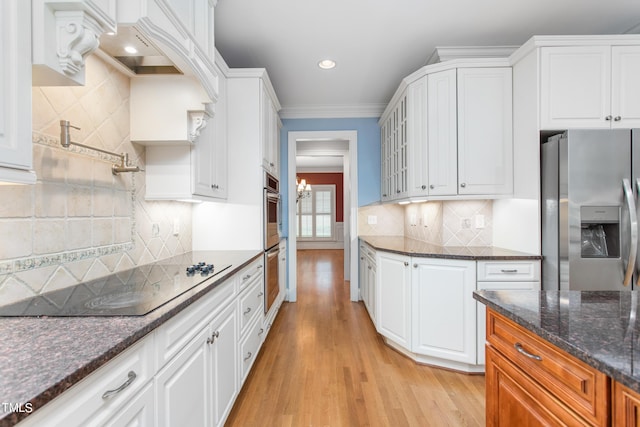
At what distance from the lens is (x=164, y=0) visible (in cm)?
117

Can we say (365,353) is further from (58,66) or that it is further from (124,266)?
(58,66)

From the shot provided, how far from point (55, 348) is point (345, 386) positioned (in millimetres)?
1783

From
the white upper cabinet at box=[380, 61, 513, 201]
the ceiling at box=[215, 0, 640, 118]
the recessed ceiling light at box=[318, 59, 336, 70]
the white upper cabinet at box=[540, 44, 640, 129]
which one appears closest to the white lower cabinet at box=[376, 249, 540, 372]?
the white upper cabinet at box=[380, 61, 513, 201]

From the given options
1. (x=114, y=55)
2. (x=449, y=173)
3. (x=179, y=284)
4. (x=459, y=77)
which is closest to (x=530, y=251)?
(x=449, y=173)

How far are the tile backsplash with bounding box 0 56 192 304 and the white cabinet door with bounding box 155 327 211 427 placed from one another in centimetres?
64

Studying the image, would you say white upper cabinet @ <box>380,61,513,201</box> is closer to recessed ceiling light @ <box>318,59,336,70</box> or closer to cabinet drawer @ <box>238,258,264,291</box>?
recessed ceiling light @ <box>318,59,336,70</box>

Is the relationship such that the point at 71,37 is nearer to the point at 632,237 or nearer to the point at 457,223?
the point at 457,223

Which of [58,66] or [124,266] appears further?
[124,266]

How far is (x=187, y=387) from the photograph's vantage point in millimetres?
1113

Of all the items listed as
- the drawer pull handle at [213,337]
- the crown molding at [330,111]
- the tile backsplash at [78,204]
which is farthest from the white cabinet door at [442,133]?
the tile backsplash at [78,204]

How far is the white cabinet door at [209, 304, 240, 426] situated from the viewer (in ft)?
4.56

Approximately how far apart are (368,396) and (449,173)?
1.81m

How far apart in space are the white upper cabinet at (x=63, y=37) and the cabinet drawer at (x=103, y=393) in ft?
2.80

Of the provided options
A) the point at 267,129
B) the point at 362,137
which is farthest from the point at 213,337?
the point at 362,137
